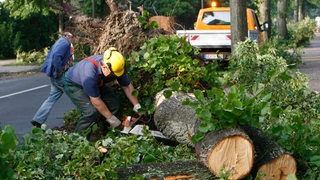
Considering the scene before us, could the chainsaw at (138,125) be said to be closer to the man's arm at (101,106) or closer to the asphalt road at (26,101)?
the man's arm at (101,106)

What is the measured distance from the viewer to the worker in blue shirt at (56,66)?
930 cm

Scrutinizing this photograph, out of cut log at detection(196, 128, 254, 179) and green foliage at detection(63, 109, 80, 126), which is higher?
cut log at detection(196, 128, 254, 179)

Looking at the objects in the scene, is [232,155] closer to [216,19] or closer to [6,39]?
[216,19]

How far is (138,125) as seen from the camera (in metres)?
7.35

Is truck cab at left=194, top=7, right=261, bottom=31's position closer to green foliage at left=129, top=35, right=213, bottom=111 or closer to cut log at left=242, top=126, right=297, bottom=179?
green foliage at left=129, top=35, right=213, bottom=111

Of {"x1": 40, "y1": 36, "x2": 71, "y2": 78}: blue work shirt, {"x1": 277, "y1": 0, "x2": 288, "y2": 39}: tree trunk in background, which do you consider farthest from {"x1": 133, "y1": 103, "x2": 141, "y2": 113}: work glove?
{"x1": 277, "y1": 0, "x2": 288, "y2": 39}: tree trunk in background

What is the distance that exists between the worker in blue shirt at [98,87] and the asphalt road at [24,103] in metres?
1.68

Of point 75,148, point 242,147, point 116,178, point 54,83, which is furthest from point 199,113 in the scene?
point 54,83

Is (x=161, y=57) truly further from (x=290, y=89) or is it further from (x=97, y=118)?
(x=290, y=89)

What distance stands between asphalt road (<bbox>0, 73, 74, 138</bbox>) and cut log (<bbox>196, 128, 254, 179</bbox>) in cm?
491

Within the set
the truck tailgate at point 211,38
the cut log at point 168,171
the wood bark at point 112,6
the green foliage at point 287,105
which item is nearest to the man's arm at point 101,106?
the green foliage at point 287,105

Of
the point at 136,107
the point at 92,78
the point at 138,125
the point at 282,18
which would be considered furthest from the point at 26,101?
the point at 282,18

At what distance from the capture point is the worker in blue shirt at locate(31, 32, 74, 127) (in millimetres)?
9297

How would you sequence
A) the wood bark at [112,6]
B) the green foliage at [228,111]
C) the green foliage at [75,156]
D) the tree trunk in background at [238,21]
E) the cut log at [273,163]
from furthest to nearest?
the tree trunk in background at [238,21] → the wood bark at [112,6] → the cut log at [273,163] → the green foliage at [228,111] → the green foliage at [75,156]
